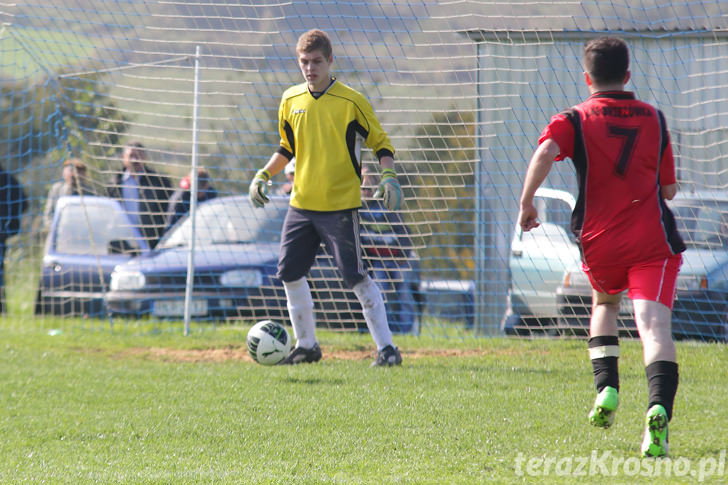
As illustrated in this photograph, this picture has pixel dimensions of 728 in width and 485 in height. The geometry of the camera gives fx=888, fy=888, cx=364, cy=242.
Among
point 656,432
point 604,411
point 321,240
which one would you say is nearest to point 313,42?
point 321,240

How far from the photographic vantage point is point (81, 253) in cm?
1038

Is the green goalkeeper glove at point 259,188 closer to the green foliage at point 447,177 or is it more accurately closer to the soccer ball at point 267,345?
the soccer ball at point 267,345

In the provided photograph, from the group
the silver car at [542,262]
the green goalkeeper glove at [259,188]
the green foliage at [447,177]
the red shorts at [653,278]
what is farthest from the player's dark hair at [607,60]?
the silver car at [542,262]

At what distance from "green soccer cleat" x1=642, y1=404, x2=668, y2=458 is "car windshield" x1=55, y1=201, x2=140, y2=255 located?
7.84 m

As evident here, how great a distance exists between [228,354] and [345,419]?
298cm

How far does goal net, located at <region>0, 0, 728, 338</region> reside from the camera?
7.98 meters

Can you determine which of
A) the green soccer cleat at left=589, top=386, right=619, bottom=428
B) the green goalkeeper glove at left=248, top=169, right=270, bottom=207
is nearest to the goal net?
the green goalkeeper glove at left=248, top=169, right=270, bottom=207

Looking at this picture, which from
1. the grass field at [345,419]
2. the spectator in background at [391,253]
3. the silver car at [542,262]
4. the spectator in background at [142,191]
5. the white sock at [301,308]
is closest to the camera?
the grass field at [345,419]

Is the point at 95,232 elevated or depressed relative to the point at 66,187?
depressed

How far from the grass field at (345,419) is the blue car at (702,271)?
68 centimetres

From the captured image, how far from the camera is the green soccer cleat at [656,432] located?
3543mm

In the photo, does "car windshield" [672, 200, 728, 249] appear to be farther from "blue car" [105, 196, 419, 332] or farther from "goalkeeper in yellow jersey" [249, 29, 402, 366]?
"goalkeeper in yellow jersey" [249, 29, 402, 366]

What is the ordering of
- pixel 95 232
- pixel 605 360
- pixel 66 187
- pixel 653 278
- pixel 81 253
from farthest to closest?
pixel 66 187, pixel 95 232, pixel 81 253, pixel 605 360, pixel 653 278

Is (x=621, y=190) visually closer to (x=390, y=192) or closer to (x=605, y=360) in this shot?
(x=605, y=360)
